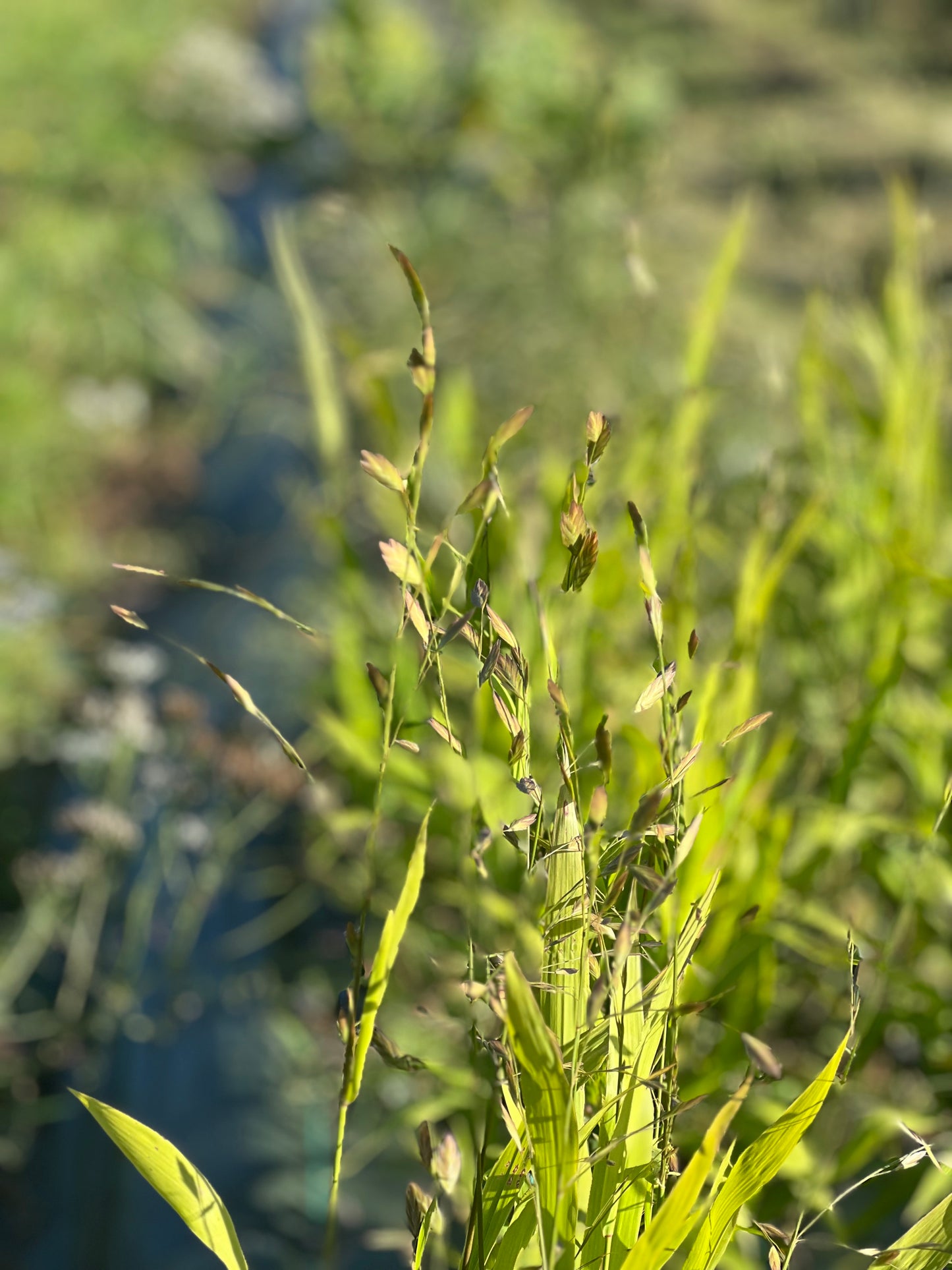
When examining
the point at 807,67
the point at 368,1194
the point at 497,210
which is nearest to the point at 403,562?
the point at 368,1194

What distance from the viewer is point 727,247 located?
120cm

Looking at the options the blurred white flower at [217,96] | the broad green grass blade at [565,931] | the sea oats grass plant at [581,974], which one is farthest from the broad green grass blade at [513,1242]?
the blurred white flower at [217,96]

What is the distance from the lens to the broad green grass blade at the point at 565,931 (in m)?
0.58

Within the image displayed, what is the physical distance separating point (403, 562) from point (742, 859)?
2.36 feet

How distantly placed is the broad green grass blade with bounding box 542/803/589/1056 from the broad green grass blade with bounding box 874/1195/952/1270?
0.64 feet

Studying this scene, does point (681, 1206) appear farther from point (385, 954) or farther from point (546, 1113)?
point (385, 954)

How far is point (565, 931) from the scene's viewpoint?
1.96 ft

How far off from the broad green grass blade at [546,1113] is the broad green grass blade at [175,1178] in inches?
6.6

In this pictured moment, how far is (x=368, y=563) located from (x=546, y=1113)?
A: 2177mm

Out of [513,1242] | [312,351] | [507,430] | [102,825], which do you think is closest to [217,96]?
[312,351]

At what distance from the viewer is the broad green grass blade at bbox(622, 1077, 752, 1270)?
48 cm

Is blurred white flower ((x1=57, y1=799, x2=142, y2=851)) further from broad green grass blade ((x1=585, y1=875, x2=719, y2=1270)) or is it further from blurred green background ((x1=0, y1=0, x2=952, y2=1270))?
broad green grass blade ((x1=585, y1=875, x2=719, y2=1270))

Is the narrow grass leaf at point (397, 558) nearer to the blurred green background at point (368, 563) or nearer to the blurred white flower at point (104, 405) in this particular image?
the blurred green background at point (368, 563)

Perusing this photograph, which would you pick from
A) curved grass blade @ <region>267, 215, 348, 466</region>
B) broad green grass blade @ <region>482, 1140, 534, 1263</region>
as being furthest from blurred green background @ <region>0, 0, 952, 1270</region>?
broad green grass blade @ <region>482, 1140, 534, 1263</region>
